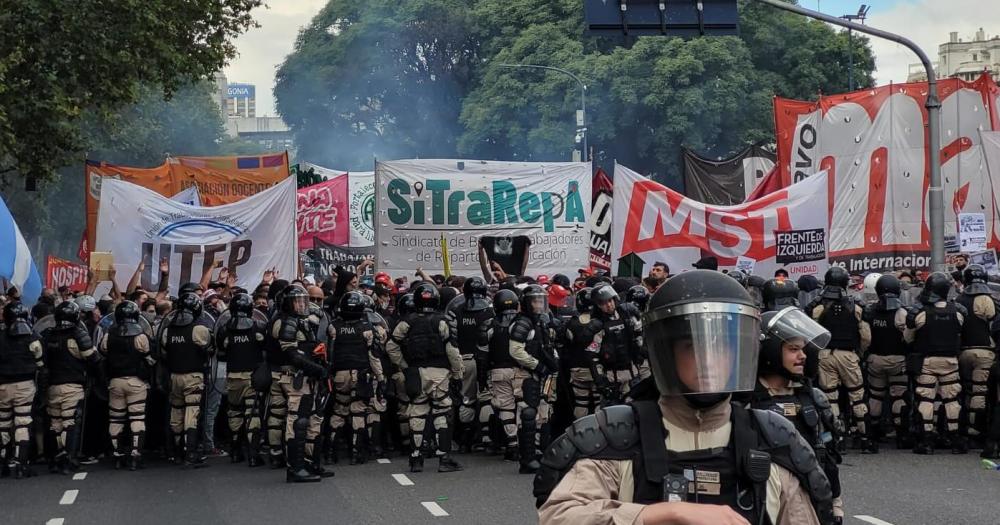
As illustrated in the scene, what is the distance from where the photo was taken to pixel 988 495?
36.6ft

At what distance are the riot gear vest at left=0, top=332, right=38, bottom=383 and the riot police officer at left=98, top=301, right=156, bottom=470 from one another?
94 cm

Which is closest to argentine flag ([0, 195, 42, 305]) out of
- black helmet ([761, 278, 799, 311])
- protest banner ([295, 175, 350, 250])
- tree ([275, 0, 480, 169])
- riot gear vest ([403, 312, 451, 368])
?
riot gear vest ([403, 312, 451, 368])

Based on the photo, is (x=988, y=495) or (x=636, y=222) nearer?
(x=988, y=495)

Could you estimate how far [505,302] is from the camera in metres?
13.8

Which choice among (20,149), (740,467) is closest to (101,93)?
(20,149)

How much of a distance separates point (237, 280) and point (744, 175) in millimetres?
10149

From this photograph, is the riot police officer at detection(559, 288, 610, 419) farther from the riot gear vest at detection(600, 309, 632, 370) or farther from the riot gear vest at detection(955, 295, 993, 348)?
the riot gear vest at detection(955, 295, 993, 348)

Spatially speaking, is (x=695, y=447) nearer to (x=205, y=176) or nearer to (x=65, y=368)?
(x=65, y=368)

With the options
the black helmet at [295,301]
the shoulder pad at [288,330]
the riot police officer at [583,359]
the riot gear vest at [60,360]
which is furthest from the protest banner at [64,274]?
the riot police officer at [583,359]

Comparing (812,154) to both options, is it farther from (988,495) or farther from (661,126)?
(661,126)

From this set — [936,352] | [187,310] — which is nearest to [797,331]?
[936,352]

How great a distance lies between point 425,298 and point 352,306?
740mm

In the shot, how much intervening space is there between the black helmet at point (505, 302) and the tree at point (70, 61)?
8.70 m

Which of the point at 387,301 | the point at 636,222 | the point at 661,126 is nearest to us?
the point at 387,301
